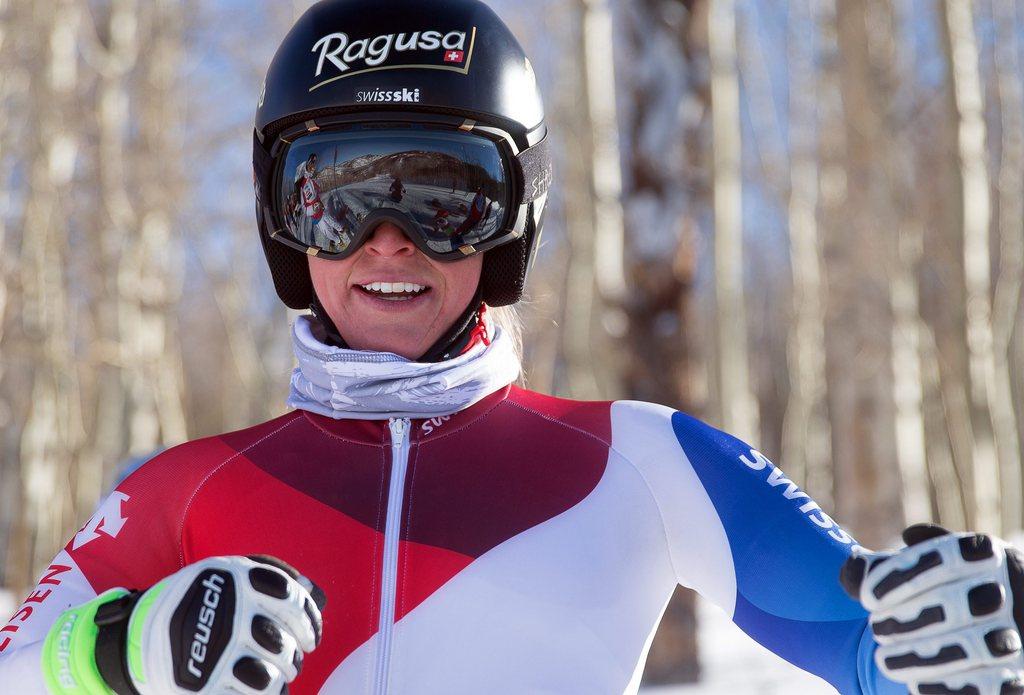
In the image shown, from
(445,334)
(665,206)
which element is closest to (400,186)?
(445,334)

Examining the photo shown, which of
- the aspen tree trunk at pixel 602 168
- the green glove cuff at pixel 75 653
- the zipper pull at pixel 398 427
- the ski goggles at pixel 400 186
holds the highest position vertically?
the aspen tree trunk at pixel 602 168

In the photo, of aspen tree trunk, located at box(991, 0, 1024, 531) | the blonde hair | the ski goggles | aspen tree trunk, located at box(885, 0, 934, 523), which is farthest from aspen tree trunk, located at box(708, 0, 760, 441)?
the ski goggles

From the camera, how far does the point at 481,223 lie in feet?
7.00

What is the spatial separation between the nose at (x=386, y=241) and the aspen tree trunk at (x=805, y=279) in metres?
14.2

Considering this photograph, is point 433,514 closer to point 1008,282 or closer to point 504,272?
point 504,272

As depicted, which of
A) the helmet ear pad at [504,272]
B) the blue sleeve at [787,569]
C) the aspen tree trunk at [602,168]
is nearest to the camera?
the blue sleeve at [787,569]

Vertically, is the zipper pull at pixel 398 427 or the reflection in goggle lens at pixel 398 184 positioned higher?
the reflection in goggle lens at pixel 398 184

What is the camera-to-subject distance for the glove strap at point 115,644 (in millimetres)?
1453

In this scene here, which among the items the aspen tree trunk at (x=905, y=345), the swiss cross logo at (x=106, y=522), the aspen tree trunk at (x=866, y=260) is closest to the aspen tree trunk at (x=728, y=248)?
the aspen tree trunk at (x=905, y=345)

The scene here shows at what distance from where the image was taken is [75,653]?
4.91 feet

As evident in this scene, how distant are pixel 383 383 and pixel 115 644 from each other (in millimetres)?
716

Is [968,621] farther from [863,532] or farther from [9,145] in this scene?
[863,532]

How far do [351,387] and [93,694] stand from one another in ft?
2.36

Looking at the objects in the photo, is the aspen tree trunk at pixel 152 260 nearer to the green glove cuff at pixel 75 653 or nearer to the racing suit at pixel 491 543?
the racing suit at pixel 491 543
